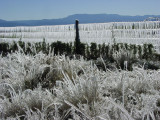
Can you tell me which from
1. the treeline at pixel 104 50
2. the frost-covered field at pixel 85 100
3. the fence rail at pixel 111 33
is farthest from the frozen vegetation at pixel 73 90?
the fence rail at pixel 111 33

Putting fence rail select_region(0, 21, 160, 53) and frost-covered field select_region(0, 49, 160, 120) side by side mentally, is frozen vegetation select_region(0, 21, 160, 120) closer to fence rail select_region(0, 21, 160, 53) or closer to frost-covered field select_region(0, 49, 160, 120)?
frost-covered field select_region(0, 49, 160, 120)

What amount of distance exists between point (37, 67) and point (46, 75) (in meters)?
0.23

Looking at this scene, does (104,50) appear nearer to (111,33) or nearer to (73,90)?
(111,33)

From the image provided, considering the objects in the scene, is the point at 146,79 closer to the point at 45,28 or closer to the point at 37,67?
the point at 37,67

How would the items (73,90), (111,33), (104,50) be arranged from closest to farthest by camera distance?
(73,90) → (104,50) → (111,33)

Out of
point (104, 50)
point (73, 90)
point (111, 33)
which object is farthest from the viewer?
point (111, 33)

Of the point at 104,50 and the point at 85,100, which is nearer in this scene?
the point at 85,100

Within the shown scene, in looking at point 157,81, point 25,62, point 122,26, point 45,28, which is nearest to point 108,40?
point 122,26

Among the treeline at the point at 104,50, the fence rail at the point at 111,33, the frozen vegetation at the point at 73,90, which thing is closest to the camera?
the frozen vegetation at the point at 73,90

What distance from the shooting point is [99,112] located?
9.13 feet

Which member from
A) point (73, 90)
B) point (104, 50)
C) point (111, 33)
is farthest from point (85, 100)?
point (111, 33)

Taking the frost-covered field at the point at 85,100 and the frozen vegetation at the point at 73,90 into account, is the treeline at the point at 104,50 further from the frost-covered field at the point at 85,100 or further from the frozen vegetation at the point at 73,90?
the frost-covered field at the point at 85,100

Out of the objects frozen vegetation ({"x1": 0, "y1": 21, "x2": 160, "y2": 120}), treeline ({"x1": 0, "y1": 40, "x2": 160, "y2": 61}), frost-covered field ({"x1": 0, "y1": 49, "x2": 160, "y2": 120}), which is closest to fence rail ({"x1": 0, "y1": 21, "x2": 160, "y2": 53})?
treeline ({"x1": 0, "y1": 40, "x2": 160, "y2": 61})

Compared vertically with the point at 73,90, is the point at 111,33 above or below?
above
